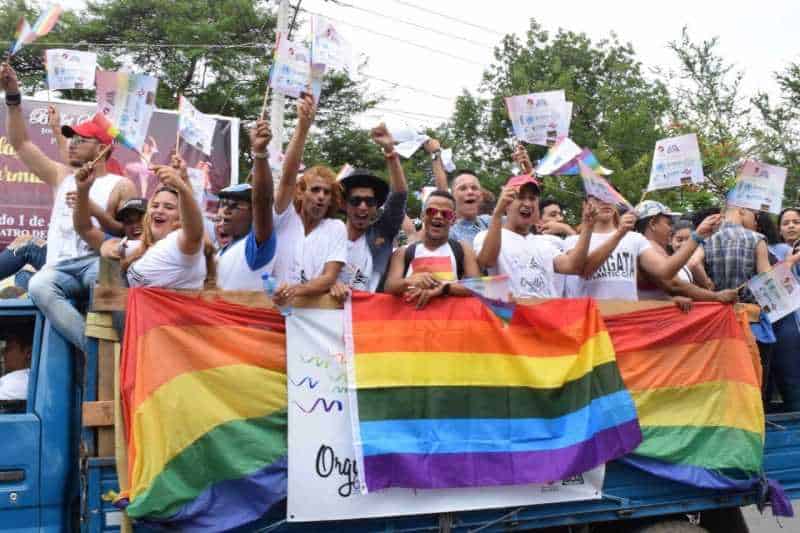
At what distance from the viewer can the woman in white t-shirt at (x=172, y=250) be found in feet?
12.0

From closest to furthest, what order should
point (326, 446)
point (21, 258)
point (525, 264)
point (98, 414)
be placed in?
point (98, 414)
point (326, 446)
point (525, 264)
point (21, 258)

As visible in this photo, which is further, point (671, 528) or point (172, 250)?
point (671, 528)

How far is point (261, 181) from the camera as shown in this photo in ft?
12.6

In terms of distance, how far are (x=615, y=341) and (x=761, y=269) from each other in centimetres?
187

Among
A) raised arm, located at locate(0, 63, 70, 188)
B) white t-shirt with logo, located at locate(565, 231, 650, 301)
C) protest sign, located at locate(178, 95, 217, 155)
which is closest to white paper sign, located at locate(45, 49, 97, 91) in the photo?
raised arm, located at locate(0, 63, 70, 188)

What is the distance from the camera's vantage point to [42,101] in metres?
10.6

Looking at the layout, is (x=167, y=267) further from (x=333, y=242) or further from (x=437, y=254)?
(x=437, y=254)

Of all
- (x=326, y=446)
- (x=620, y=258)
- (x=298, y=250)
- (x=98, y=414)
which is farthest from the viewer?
(x=620, y=258)

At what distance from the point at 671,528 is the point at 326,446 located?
1.98m

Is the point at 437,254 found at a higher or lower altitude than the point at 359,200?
lower

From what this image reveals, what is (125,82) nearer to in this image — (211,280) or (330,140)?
(211,280)

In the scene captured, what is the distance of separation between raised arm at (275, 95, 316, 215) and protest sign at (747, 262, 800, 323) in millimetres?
2886

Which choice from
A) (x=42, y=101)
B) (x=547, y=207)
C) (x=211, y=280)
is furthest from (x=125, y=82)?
(x=42, y=101)

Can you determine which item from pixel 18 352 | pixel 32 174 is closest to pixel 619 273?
pixel 18 352
